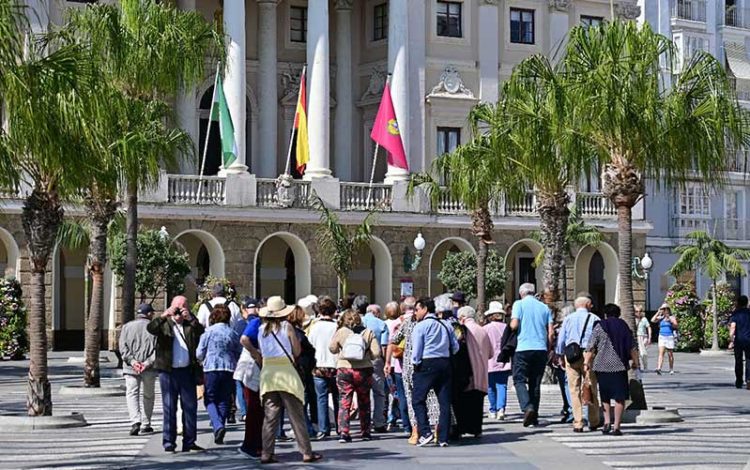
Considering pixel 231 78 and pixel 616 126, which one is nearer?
pixel 616 126

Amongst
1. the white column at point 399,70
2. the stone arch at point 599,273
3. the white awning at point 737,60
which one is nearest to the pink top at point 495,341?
the white column at point 399,70

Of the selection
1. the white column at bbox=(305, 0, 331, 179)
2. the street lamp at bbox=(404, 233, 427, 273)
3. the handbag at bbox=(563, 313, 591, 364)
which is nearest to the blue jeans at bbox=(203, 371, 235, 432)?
the handbag at bbox=(563, 313, 591, 364)

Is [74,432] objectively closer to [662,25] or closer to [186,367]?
[186,367]

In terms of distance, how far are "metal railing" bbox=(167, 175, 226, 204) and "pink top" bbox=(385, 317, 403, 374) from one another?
978 inches

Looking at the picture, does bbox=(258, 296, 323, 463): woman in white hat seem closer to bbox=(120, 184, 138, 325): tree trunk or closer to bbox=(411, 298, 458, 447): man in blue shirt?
bbox=(411, 298, 458, 447): man in blue shirt

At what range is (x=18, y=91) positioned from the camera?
16906mm

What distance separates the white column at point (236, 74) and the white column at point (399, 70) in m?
5.31

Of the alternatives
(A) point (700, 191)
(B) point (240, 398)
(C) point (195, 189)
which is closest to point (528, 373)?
(B) point (240, 398)

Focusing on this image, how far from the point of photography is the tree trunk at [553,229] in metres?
30.0

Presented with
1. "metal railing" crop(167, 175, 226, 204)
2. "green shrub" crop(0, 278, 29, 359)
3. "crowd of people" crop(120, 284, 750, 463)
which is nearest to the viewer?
"crowd of people" crop(120, 284, 750, 463)

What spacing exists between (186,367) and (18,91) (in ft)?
→ 13.5

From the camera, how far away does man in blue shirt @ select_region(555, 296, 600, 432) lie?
20938 millimetres

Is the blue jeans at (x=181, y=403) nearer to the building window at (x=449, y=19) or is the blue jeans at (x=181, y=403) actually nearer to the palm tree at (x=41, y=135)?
the palm tree at (x=41, y=135)

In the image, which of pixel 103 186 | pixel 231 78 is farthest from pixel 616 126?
pixel 231 78
